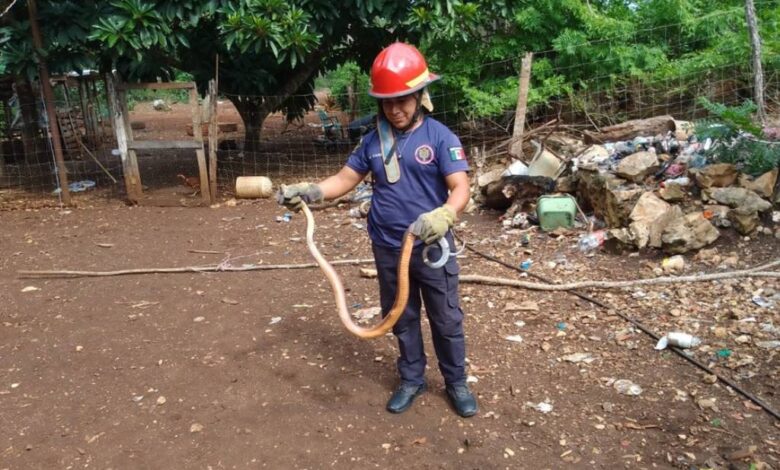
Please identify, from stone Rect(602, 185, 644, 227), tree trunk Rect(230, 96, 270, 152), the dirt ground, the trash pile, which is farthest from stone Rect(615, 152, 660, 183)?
tree trunk Rect(230, 96, 270, 152)

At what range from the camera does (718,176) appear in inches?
204

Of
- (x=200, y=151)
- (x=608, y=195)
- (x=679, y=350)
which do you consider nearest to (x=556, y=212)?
(x=608, y=195)

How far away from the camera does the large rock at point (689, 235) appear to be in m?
4.69

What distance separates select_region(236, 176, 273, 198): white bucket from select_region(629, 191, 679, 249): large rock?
4.49m

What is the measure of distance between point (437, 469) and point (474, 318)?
1567mm

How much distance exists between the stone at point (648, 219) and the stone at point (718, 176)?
37 centimetres

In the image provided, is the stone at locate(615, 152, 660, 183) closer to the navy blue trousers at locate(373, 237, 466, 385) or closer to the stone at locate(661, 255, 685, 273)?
the stone at locate(661, 255, 685, 273)

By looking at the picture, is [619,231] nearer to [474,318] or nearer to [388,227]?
[474,318]

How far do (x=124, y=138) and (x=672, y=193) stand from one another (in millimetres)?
6169

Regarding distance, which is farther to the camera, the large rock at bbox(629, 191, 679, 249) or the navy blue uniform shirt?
the large rock at bbox(629, 191, 679, 249)

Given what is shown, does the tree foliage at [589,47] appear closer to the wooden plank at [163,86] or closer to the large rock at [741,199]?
the wooden plank at [163,86]

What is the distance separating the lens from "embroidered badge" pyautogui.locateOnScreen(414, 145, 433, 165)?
8.95 feet

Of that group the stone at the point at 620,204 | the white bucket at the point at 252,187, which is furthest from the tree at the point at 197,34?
the stone at the point at 620,204

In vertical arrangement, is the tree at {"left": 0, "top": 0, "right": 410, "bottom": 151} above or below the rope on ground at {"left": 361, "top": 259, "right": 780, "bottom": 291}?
above
